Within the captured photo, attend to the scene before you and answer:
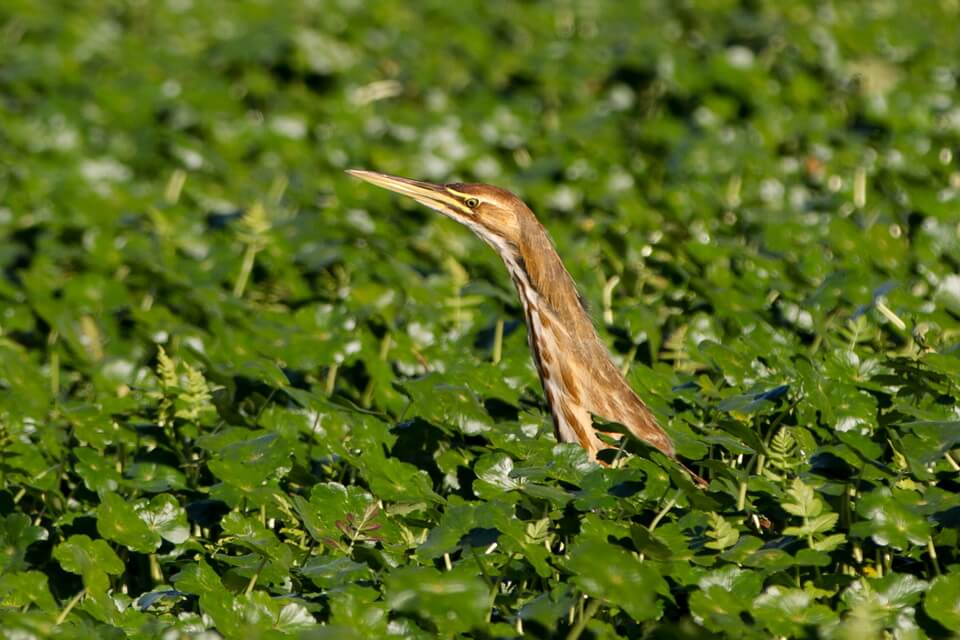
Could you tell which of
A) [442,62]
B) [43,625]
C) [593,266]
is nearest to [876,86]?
[442,62]

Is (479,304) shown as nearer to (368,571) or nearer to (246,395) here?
(246,395)

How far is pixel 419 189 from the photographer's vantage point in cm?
472

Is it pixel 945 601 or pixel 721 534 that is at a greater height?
pixel 945 601

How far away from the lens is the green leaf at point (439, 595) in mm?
3002

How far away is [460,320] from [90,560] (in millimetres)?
2121

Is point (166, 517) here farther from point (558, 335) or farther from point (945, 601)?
point (945, 601)

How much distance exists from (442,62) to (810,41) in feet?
6.87

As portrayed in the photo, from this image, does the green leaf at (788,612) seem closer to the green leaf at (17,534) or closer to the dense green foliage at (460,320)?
the dense green foliage at (460,320)

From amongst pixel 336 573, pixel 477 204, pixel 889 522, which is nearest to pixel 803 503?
pixel 889 522

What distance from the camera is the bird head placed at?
177 inches

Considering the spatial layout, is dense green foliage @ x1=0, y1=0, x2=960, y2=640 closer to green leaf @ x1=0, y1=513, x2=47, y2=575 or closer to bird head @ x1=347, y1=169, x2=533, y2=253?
green leaf @ x1=0, y1=513, x2=47, y2=575

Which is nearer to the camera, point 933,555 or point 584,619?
point 584,619

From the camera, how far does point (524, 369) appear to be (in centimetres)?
470

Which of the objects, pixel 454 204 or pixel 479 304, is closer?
pixel 454 204
